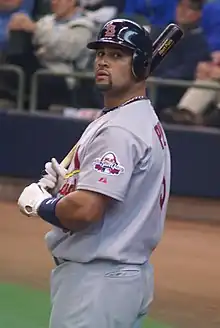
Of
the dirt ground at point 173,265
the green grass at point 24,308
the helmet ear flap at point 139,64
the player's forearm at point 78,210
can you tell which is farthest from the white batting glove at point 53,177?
the dirt ground at point 173,265

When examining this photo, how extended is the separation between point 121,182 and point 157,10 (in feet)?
22.6

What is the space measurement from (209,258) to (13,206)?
230 cm

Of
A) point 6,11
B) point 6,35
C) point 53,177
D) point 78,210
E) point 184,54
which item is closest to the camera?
point 78,210

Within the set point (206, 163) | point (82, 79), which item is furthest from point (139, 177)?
point (82, 79)

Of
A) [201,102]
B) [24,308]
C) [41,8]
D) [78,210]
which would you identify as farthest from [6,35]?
[78,210]

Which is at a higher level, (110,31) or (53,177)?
(110,31)

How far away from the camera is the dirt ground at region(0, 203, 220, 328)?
225 inches

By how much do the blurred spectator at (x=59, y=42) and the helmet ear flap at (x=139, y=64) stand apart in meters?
6.21

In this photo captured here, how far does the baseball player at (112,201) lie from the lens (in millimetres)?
3035

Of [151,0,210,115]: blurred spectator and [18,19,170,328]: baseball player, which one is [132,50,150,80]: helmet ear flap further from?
[151,0,210,115]: blurred spectator

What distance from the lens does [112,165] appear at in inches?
119

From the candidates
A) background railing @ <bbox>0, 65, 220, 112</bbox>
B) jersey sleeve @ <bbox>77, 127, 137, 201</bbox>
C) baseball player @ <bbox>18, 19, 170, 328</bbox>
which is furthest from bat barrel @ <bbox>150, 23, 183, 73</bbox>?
background railing @ <bbox>0, 65, 220, 112</bbox>

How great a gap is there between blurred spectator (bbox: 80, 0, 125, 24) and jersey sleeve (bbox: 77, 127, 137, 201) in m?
6.76

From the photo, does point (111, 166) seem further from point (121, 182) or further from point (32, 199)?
point (32, 199)
